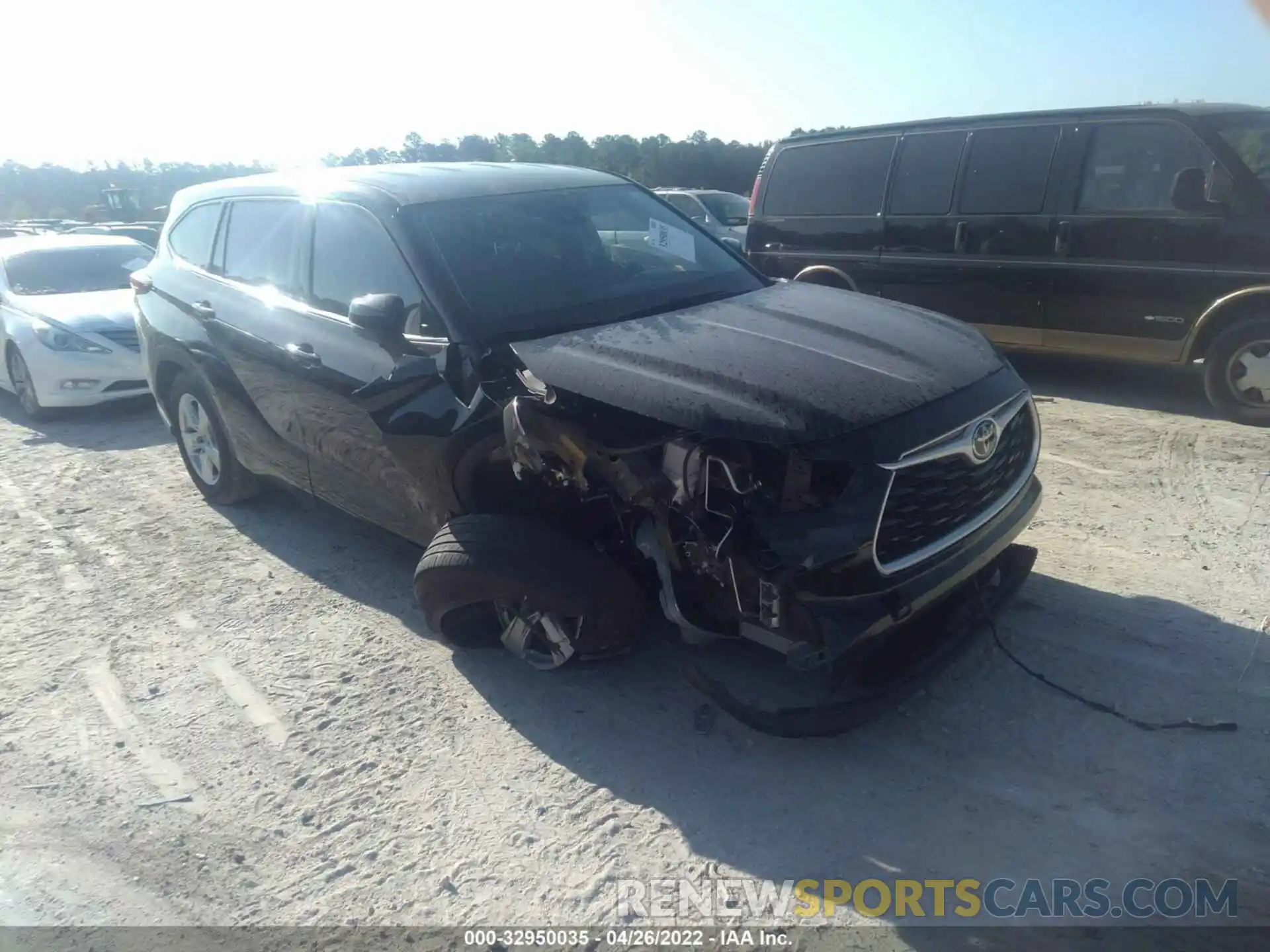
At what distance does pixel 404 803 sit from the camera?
309 cm

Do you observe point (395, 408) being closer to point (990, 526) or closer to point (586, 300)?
point (586, 300)

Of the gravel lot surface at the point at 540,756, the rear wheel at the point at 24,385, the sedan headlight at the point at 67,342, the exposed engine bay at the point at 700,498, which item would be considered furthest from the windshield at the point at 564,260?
the rear wheel at the point at 24,385

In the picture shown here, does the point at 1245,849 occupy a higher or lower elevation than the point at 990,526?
lower

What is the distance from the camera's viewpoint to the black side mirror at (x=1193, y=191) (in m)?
6.35

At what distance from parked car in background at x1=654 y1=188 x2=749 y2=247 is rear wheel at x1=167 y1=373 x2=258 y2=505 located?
9.04 meters

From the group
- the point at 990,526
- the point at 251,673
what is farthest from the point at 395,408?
the point at 990,526

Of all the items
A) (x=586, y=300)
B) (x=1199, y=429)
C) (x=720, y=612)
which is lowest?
(x=1199, y=429)

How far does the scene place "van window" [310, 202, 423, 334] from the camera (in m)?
3.95

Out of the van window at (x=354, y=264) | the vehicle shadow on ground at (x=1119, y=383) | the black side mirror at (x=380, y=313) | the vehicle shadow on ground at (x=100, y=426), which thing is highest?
the van window at (x=354, y=264)

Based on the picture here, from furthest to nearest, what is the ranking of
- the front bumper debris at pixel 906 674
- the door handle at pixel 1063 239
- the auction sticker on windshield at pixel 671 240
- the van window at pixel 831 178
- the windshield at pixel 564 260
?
the van window at pixel 831 178
the door handle at pixel 1063 239
the auction sticker on windshield at pixel 671 240
the windshield at pixel 564 260
the front bumper debris at pixel 906 674

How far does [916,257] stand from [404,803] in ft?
21.0

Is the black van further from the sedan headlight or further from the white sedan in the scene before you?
the sedan headlight

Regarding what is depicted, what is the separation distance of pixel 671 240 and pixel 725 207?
10.8 meters

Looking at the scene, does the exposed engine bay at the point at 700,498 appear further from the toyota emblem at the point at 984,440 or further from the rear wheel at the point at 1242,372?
the rear wheel at the point at 1242,372
